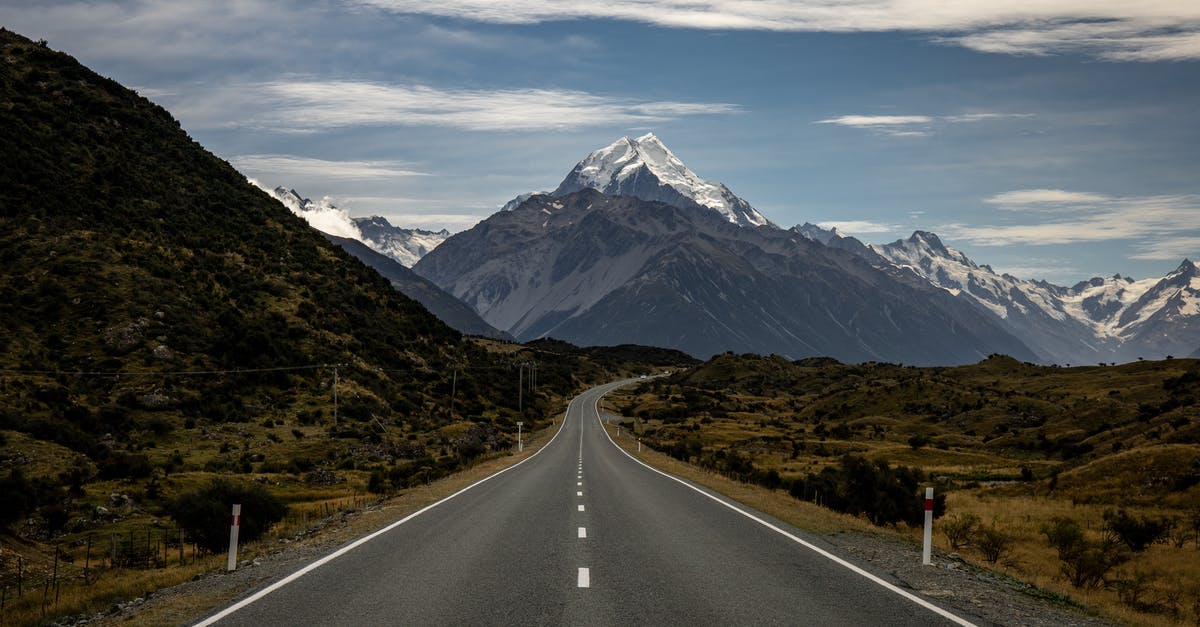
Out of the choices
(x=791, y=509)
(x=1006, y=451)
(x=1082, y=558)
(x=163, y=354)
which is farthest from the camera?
(x=1006, y=451)

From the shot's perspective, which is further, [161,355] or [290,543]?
[161,355]

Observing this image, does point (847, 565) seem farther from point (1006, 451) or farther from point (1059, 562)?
point (1006, 451)

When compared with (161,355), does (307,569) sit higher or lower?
lower

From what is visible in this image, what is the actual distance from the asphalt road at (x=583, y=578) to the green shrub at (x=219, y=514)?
5367 mm

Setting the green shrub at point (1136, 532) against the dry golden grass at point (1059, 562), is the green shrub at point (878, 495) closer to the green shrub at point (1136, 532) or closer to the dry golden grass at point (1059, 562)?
the dry golden grass at point (1059, 562)

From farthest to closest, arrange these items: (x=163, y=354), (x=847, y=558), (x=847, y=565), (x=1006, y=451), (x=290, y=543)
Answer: (x=1006, y=451)
(x=163, y=354)
(x=290, y=543)
(x=847, y=558)
(x=847, y=565)

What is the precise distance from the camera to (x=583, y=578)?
1248 cm

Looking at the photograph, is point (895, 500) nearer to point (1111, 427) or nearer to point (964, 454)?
point (964, 454)

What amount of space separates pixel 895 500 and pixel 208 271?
70.5m

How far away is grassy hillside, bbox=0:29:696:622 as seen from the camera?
37.9m

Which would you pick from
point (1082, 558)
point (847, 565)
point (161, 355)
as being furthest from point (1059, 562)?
point (161, 355)

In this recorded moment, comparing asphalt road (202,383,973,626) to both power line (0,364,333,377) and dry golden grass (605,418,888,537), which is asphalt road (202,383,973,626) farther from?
power line (0,364,333,377)

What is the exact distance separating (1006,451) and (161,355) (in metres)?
67.3

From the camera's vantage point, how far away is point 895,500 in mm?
26922
